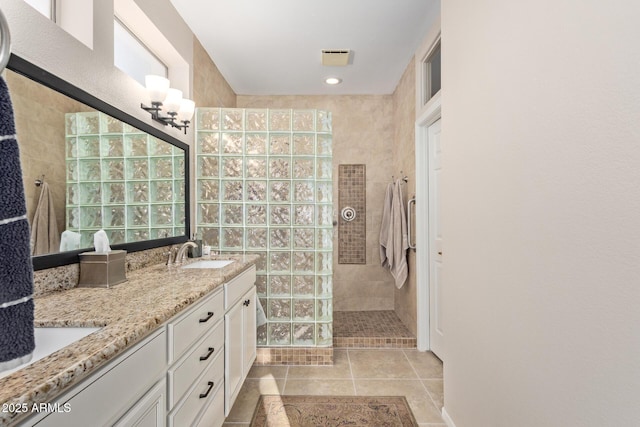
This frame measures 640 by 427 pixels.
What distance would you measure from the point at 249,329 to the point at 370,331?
1384mm

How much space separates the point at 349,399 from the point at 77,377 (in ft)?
6.05

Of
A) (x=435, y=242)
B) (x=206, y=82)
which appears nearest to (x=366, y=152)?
(x=435, y=242)

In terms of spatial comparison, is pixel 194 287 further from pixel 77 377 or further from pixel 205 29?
pixel 205 29

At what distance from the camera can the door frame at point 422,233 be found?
9.20 ft

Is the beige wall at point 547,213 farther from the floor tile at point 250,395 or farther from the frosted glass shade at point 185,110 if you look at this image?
the frosted glass shade at point 185,110

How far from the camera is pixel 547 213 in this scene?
0.98m

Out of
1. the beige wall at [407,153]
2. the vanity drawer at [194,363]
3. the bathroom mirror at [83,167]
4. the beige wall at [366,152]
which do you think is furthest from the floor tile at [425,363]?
the bathroom mirror at [83,167]

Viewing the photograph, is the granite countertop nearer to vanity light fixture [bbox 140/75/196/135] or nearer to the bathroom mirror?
the bathroom mirror

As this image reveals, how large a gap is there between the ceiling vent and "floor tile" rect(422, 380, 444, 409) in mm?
2809

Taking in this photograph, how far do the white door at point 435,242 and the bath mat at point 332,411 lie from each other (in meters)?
0.80

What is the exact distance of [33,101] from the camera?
1170 millimetres

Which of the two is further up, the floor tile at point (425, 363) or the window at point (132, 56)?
the window at point (132, 56)

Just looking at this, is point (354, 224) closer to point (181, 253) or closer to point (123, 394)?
point (181, 253)

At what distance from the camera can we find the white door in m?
2.65
